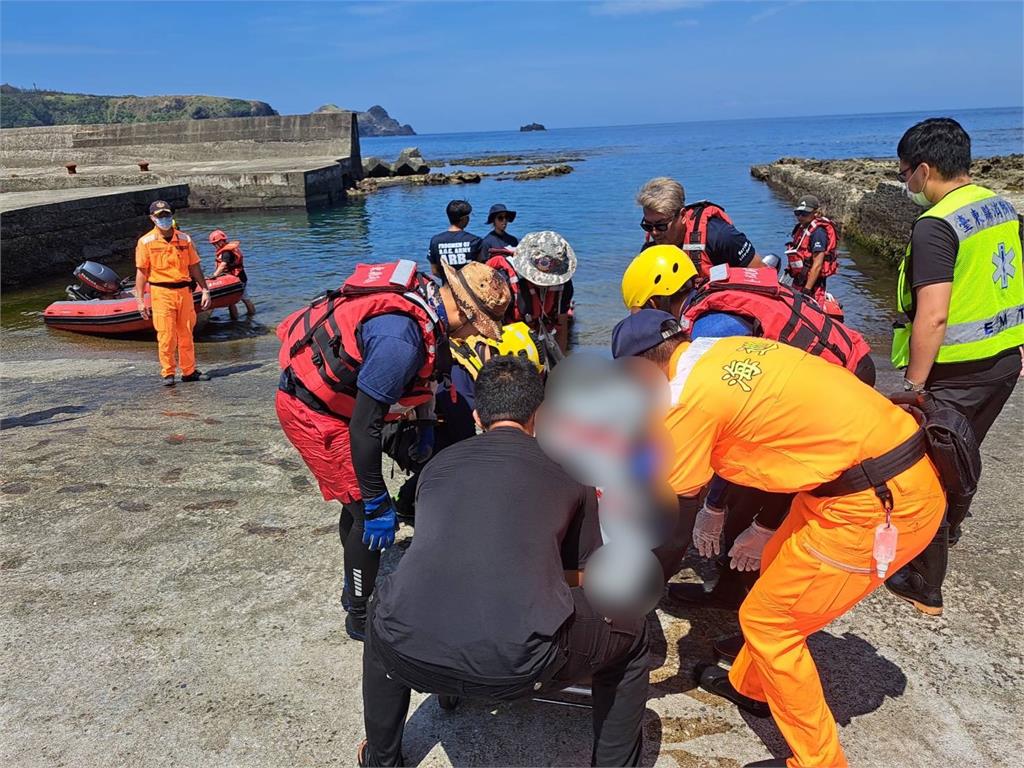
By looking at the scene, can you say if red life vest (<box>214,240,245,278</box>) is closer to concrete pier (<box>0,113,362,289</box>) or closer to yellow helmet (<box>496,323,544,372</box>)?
concrete pier (<box>0,113,362,289</box>)

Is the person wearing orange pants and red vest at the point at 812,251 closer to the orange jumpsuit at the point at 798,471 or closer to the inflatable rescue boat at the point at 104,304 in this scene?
the orange jumpsuit at the point at 798,471

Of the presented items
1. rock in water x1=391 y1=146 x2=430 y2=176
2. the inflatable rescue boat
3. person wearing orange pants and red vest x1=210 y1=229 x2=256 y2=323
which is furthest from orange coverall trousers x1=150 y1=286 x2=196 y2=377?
rock in water x1=391 y1=146 x2=430 y2=176

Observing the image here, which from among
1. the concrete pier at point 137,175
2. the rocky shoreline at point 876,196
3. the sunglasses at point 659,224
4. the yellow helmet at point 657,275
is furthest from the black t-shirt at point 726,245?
the concrete pier at point 137,175

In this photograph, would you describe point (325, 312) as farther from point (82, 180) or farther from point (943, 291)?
point (82, 180)

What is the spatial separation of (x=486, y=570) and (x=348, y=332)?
1359mm

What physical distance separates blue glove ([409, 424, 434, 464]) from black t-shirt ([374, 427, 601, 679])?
4.25 feet

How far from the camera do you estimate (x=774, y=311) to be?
3037mm

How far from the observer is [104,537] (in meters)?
4.09

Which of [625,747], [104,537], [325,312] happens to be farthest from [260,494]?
[625,747]

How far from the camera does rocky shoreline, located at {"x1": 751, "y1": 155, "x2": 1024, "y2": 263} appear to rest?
Answer: 16.8 meters

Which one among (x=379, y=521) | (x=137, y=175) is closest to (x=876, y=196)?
(x=379, y=521)

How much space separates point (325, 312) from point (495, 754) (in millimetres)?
1812

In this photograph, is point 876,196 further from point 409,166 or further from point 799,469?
point 409,166

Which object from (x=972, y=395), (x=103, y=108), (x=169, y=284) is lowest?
(x=972, y=395)
